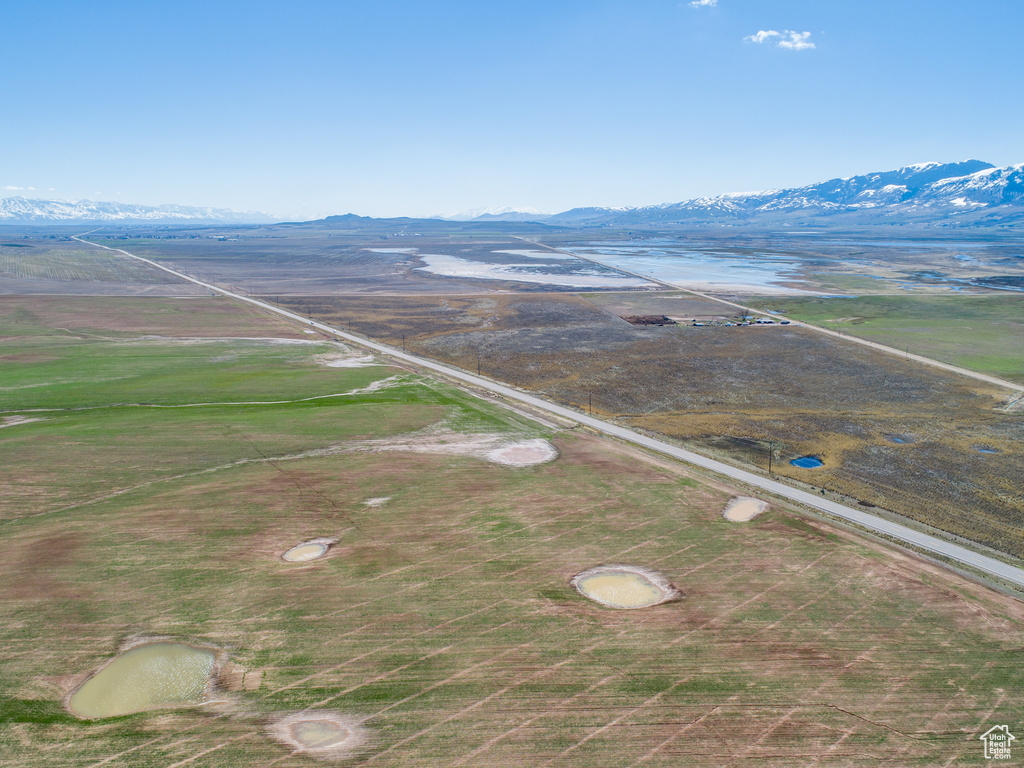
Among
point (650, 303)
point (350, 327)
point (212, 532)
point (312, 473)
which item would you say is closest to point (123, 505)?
point (212, 532)

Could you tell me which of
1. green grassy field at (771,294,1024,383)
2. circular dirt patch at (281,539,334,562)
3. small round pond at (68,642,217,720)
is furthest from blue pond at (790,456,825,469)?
small round pond at (68,642,217,720)

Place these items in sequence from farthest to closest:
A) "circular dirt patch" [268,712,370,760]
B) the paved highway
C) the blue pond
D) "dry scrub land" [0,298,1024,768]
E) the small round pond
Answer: the blue pond
the paved highway
the small round pond
"dry scrub land" [0,298,1024,768]
"circular dirt patch" [268,712,370,760]

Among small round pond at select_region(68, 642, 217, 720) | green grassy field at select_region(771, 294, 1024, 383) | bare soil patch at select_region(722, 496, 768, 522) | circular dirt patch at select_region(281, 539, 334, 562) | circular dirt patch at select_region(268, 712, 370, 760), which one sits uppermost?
green grassy field at select_region(771, 294, 1024, 383)

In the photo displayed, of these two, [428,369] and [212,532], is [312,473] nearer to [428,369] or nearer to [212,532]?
[212,532]

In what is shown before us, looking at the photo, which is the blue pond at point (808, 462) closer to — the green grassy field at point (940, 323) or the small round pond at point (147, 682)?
the green grassy field at point (940, 323)

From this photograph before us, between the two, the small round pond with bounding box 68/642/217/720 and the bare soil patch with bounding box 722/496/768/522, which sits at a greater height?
the small round pond with bounding box 68/642/217/720

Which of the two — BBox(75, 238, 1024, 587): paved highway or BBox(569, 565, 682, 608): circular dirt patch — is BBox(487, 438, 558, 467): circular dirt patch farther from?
BBox(569, 565, 682, 608): circular dirt patch
